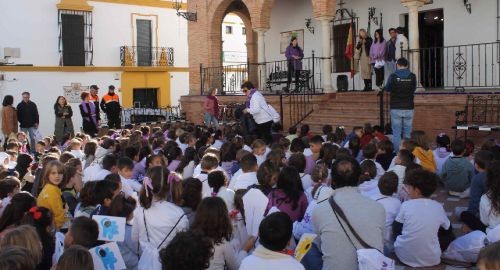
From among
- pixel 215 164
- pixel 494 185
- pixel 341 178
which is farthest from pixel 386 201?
pixel 215 164

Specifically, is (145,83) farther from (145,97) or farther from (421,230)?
(421,230)

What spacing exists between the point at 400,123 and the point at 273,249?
24.9 ft

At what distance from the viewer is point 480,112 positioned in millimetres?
11820

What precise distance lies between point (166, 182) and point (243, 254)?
98cm

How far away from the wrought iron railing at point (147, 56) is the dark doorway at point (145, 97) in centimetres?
139

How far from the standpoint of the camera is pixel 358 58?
16.6 meters

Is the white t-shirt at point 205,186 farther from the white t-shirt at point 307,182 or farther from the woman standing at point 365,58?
the woman standing at point 365,58

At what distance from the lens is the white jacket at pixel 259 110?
37.7 feet

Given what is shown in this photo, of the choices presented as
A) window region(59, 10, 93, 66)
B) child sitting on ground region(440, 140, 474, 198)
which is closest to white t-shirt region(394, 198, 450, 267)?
child sitting on ground region(440, 140, 474, 198)

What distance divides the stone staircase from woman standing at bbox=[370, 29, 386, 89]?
0.56m

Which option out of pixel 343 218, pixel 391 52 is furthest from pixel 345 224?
pixel 391 52

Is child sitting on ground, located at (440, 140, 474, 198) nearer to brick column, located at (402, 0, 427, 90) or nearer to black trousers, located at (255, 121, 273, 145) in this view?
black trousers, located at (255, 121, 273, 145)

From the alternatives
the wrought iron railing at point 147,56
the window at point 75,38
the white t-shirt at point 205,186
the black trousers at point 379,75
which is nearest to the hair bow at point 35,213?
the white t-shirt at point 205,186

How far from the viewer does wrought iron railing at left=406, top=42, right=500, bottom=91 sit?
14148 millimetres
